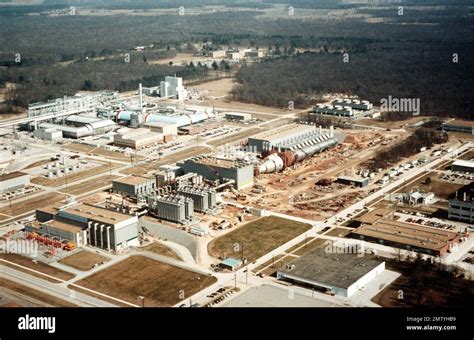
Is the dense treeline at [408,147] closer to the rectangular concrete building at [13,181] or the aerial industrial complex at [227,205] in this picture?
the aerial industrial complex at [227,205]

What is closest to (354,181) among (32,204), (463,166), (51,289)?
(463,166)

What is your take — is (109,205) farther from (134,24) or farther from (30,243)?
(134,24)

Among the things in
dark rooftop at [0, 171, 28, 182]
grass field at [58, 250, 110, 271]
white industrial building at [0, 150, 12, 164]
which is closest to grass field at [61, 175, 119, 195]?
dark rooftop at [0, 171, 28, 182]

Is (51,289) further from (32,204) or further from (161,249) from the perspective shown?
(32,204)

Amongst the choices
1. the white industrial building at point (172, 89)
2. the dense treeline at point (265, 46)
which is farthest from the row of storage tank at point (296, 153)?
the white industrial building at point (172, 89)

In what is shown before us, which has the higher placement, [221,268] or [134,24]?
[134,24]

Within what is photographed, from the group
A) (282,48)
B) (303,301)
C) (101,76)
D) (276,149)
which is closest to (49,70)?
(101,76)
